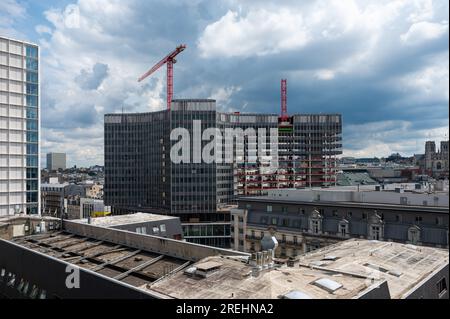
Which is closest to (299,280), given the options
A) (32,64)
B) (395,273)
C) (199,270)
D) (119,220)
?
(199,270)

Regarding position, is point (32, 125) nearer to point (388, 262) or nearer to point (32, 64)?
point (32, 64)

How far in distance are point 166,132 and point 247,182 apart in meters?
45.2

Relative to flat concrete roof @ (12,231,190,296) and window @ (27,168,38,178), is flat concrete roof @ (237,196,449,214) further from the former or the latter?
window @ (27,168,38,178)

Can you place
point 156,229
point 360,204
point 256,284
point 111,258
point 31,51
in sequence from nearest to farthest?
point 256,284 < point 111,258 < point 360,204 < point 156,229 < point 31,51

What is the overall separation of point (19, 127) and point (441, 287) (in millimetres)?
99315

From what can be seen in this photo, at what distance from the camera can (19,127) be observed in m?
94.9

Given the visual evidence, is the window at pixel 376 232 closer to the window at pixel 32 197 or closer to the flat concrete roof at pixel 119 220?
the flat concrete roof at pixel 119 220

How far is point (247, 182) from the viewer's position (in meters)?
157

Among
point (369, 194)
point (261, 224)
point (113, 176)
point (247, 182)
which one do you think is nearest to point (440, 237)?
point (369, 194)

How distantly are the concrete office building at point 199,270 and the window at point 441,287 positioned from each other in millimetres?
82

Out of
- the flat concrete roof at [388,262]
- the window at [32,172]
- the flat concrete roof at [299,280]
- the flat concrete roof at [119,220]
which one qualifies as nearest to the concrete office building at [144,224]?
the flat concrete roof at [119,220]

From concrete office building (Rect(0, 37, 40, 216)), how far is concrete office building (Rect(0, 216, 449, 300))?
51.2m


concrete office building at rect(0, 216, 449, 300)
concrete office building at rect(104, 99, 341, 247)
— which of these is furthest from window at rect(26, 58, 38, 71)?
concrete office building at rect(0, 216, 449, 300)

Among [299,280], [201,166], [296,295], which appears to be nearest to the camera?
[296,295]
